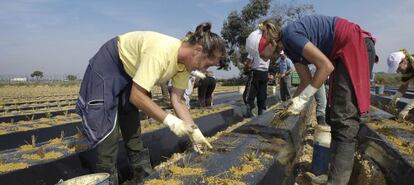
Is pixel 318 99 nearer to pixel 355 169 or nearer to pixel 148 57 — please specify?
pixel 355 169

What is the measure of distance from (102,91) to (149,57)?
477mm

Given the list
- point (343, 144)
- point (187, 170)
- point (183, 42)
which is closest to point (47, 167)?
point (187, 170)

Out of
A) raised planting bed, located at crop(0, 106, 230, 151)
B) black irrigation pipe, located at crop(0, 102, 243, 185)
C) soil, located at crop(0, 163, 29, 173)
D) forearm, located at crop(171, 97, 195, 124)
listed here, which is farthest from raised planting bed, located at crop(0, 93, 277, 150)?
forearm, located at crop(171, 97, 195, 124)

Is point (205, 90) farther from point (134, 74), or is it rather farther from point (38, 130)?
point (134, 74)

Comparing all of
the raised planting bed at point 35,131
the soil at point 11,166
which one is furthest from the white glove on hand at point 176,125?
the raised planting bed at point 35,131

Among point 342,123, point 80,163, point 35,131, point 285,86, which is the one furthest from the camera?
point 285,86

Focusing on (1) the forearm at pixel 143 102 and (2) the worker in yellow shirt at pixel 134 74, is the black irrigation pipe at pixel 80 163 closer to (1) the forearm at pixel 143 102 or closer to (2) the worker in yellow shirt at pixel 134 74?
(2) the worker in yellow shirt at pixel 134 74

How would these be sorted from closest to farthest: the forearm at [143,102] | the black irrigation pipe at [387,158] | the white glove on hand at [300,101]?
the forearm at [143,102], the black irrigation pipe at [387,158], the white glove on hand at [300,101]

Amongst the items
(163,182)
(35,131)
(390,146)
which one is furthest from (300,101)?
(35,131)

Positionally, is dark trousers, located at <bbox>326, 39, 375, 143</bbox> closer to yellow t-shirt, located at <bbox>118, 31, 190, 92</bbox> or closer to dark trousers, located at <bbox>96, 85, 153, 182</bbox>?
yellow t-shirt, located at <bbox>118, 31, 190, 92</bbox>

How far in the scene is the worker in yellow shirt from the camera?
2.45m

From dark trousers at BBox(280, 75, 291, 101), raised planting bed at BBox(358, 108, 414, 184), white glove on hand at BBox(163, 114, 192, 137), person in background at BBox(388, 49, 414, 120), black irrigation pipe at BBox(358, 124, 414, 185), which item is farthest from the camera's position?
dark trousers at BBox(280, 75, 291, 101)

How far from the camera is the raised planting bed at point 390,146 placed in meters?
2.96

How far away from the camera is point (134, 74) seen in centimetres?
270
